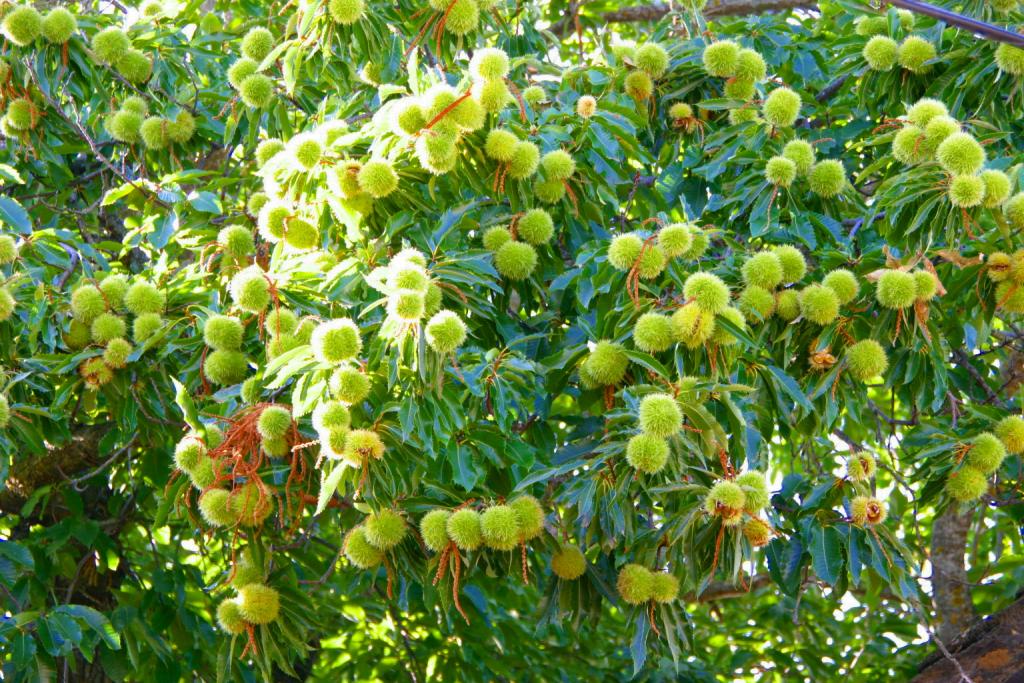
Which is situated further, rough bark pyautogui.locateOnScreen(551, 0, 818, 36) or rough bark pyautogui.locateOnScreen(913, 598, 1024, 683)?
rough bark pyautogui.locateOnScreen(551, 0, 818, 36)

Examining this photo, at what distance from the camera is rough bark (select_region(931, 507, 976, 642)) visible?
390cm

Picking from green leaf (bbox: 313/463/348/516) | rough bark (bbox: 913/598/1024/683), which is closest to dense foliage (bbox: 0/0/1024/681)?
green leaf (bbox: 313/463/348/516)

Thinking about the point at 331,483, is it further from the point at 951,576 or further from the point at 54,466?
the point at 951,576

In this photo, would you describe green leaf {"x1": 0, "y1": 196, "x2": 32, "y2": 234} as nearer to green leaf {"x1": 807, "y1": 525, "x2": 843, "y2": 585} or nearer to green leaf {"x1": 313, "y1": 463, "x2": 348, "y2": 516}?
green leaf {"x1": 313, "y1": 463, "x2": 348, "y2": 516}

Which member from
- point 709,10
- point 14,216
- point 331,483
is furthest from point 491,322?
point 709,10

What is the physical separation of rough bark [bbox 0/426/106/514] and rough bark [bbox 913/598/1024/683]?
264cm

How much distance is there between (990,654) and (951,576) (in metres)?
0.76

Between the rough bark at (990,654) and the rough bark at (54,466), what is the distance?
2.64m

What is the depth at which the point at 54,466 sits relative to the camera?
12.7ft

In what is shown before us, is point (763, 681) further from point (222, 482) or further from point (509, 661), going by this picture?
point (222, 482)

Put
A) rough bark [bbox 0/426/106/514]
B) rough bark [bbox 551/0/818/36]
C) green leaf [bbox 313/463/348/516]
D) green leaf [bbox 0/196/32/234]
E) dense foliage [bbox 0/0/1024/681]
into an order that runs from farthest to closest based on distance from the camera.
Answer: rough bark [bbox 551/0/818/36], rough bark [bbox 0/426/106/514], green leaf [bbox 0/196/32/234], dense foliage [bbox 0/0/1024/681], green leaf [bbox 313/463/348/516]

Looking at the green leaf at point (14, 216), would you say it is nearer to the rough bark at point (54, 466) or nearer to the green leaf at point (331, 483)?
the rough bark at point (54, 466)

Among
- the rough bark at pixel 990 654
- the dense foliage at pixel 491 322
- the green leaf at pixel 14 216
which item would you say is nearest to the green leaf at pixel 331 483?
the dense foliage at pixel 491 322

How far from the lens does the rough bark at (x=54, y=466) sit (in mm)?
3826
